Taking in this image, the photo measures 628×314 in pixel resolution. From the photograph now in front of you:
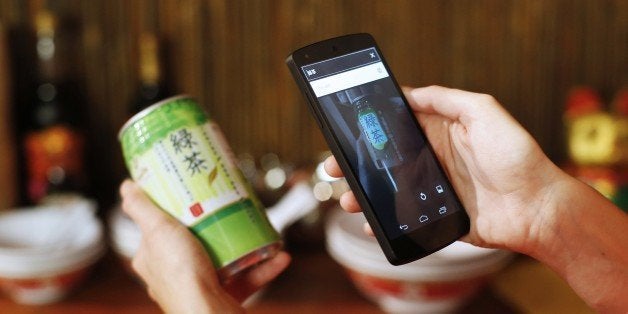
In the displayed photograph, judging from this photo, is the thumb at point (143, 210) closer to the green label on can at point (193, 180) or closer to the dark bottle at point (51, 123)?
the green label on can at point (193, 180)

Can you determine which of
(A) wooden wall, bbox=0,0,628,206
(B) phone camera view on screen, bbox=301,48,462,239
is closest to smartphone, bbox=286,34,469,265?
(B) phone camera view on screen, bbox=301,48,462,239

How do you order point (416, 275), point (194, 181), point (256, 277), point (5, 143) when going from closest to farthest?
1. point (194, 181)
2. point (256, 277)
3. point (416, 275)
4. point (5, 143)

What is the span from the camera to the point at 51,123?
117 centimetres

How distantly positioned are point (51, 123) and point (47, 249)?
27 cm

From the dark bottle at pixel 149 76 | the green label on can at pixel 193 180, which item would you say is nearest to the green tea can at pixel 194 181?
the green label on can at pixel 193 180

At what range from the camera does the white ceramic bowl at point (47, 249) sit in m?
0.96

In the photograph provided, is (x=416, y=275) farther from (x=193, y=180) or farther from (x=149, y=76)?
(x=149, y=76)

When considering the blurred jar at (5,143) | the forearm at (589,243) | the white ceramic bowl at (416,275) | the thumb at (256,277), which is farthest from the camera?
the blurred jar at (5,143)

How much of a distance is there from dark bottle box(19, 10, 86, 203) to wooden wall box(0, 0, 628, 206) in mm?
32

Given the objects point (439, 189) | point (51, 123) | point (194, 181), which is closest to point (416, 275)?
point (439, 189)

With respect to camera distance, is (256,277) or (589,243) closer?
(589,243)

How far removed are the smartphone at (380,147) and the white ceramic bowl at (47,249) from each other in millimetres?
447

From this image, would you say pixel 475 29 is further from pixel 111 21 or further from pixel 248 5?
pixel 111 21

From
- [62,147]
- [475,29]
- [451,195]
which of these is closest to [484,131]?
[451,195]
